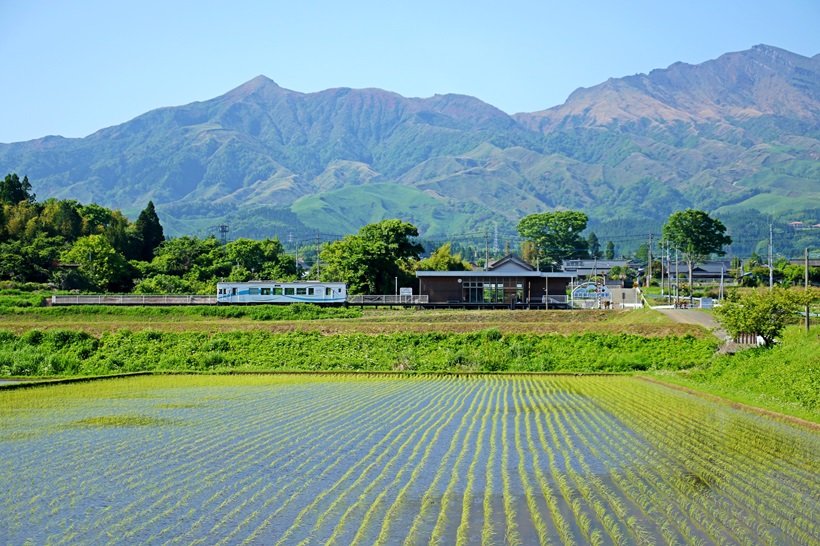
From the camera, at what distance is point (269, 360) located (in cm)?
3183

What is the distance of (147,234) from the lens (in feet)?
253

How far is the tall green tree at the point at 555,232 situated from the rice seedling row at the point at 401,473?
284 ft

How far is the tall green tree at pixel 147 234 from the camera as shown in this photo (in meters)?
76.2

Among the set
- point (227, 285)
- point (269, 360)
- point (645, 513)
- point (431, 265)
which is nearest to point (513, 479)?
point (645, 513)

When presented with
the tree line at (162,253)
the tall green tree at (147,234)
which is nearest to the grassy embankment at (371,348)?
the tree line at (162,253)

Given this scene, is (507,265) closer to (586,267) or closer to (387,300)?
(387,300)

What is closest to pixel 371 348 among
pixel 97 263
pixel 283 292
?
pixel 283 292

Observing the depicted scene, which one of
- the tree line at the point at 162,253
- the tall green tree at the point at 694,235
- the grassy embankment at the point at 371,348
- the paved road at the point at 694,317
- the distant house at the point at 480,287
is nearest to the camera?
the grassy embankment at the point at 371,348

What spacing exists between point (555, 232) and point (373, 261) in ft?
170

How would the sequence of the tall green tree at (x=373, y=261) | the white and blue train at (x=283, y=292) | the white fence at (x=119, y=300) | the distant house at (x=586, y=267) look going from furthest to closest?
the distant house at (x=586, y=267) < the tall green tree at (x=373, y=261) < the white and blue train at (x=283, y=292) < the white fence at (x=119, y=300)

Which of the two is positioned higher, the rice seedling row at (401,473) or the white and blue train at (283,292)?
the white and blue train at (283,292)

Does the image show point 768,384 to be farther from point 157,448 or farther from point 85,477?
point 85,477

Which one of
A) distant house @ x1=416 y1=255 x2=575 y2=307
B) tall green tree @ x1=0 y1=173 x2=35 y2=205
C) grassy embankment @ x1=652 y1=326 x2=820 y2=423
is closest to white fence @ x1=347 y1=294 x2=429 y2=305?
distant house @ x1=416 y1=255 x2=575 y2=307

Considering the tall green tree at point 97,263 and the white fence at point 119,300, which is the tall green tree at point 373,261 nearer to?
the white fence at point 119,300
